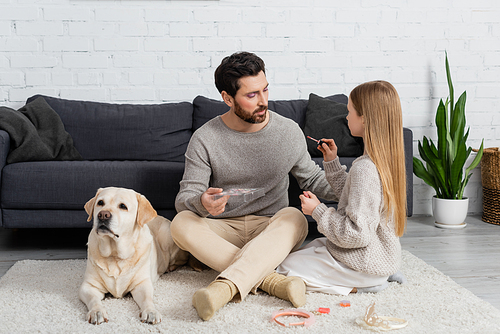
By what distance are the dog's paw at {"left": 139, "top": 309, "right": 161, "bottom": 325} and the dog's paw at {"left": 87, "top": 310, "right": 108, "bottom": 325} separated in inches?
4.7

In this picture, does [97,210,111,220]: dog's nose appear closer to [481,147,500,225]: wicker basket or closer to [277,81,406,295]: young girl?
[277,81,406,295]: young girl

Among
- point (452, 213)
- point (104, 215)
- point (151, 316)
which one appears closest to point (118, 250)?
point (104, 215)

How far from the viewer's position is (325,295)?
1.66 m

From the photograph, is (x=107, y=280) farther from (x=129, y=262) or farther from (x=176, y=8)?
(x=176, y=8)

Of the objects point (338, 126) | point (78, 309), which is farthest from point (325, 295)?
point (338, 126)

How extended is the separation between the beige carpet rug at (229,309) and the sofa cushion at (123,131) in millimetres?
1080

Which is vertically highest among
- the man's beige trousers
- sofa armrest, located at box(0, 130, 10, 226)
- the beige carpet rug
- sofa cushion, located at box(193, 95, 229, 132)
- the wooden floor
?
sofa cushion, located at box(193, 95, 229, 132)

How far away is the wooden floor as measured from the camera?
189 centimetres

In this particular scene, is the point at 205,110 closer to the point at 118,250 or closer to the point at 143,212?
the point at 143,212

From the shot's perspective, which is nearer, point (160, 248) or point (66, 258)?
point (160, 248)

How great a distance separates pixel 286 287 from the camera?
1534 mm

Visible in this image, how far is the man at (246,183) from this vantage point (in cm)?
162

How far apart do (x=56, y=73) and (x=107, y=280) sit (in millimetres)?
1977

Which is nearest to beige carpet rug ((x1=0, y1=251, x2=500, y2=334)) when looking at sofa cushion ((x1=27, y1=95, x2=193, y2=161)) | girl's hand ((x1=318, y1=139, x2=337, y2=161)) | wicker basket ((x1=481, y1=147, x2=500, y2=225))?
girl's hand ((x1=318, y1=139, x2=337, y2=161))
